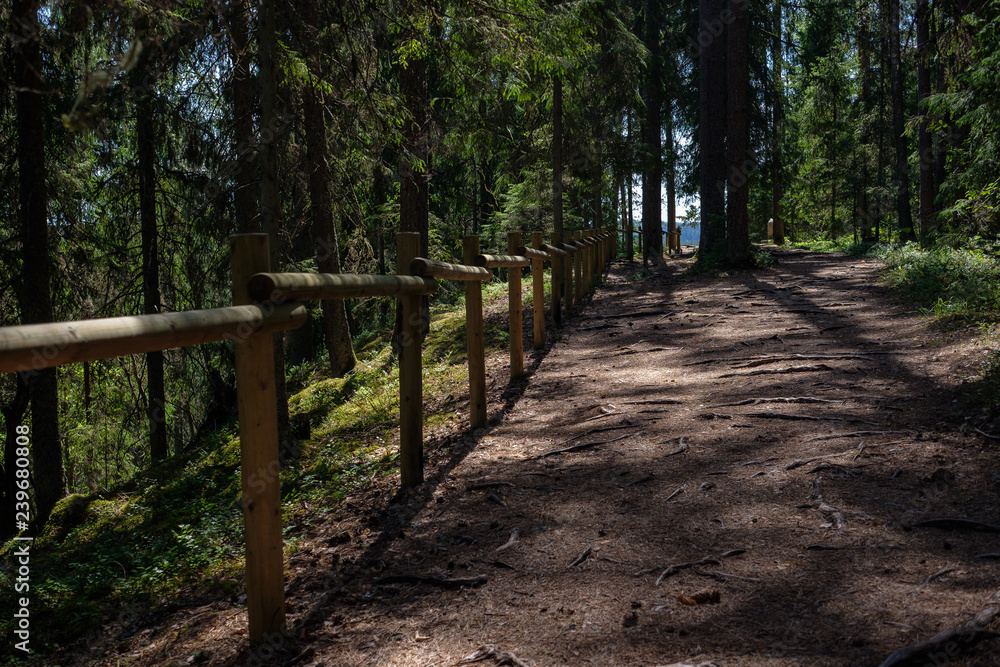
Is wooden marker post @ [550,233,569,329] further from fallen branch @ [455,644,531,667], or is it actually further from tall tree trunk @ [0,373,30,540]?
fallen branch @ [455,644,531,667]

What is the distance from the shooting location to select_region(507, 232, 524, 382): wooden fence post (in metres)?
7.25

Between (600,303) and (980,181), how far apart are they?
20.4 ft

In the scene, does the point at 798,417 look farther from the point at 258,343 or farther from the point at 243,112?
the point at 243,112

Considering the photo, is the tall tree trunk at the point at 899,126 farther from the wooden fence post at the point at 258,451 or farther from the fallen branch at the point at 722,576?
the wooden fence post at the point at 258,451

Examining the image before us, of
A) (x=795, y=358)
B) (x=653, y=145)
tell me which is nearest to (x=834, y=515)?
(x=795, y=358)

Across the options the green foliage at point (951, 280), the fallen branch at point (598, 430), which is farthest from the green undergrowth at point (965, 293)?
the fallen branch at point (598, 430)

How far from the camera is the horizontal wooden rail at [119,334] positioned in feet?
5.69

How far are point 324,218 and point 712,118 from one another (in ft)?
37.8

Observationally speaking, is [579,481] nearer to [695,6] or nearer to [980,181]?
[980,181]

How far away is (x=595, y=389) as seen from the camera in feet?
23.3

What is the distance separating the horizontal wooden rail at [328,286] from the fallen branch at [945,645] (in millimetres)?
2568

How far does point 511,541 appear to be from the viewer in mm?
3814

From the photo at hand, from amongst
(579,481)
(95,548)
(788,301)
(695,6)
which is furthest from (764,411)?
(695,6)

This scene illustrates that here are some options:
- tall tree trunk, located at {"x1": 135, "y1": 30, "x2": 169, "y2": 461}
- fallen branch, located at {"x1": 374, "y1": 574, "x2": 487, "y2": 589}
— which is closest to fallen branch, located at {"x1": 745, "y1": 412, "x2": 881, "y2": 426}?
fallen branch, located at {"x1": 374, "y1": 574, "x2": 487, "y2": 589}
